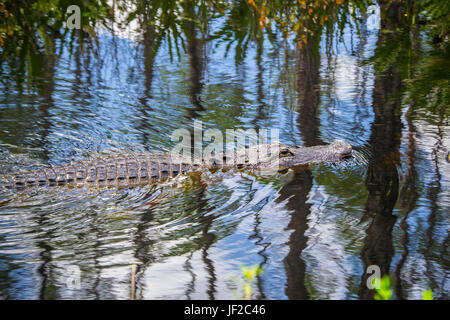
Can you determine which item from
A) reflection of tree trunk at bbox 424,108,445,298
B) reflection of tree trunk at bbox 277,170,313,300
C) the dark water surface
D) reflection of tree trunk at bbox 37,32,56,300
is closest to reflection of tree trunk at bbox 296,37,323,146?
the dark water surface

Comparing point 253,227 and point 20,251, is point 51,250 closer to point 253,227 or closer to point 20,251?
point 20,251

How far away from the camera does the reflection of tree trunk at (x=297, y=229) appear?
2997 millimetres

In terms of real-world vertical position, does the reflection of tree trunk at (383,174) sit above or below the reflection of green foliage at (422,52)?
below

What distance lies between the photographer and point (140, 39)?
27.8 ft

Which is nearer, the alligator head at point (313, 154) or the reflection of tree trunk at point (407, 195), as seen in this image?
the reflection of tree trunk at point (407, 195)

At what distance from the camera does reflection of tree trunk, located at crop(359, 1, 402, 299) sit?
3.35 meters

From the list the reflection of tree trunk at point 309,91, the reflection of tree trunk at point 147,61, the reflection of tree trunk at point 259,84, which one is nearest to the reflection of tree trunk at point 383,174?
the reflection of tree trunk at point 309,91

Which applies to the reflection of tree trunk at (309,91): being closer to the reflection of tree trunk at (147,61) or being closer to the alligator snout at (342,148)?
the alligator snout at (342,148)

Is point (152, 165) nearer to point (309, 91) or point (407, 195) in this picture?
point (407, 195)

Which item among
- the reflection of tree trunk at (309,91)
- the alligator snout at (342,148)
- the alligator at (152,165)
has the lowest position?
the alligator at (152,165)

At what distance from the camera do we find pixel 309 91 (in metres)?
6.63

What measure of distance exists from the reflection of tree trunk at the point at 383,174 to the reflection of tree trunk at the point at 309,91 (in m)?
0.69

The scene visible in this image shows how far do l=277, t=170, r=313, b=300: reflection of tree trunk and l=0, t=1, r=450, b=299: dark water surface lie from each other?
13mm

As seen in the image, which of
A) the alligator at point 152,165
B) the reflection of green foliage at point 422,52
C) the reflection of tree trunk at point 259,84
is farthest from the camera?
the reflection of green foliage at point 422,52
